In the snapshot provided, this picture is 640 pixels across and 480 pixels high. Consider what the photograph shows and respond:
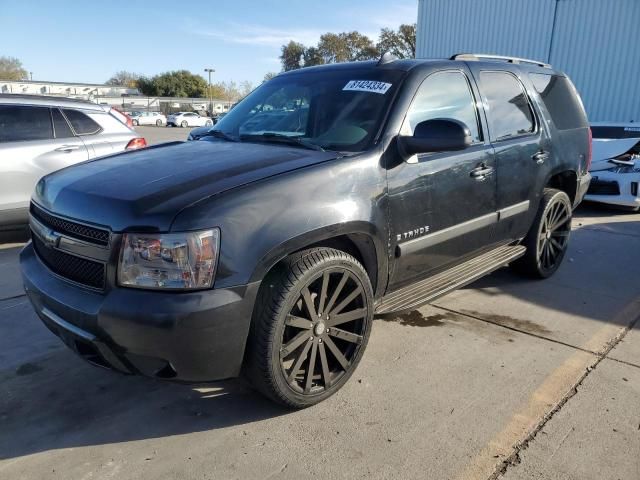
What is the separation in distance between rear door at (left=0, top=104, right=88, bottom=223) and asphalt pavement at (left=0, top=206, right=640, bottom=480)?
235 centimetres

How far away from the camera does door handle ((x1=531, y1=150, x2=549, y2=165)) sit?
14.1 feet

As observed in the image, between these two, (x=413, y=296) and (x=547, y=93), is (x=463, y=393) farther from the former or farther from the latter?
(x=547, y=93)

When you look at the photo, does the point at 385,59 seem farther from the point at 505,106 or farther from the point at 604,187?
the point at 604,187

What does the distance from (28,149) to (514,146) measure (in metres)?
5.20

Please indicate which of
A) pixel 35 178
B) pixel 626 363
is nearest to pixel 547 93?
pixel 626 363

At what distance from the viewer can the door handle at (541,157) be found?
4289mm

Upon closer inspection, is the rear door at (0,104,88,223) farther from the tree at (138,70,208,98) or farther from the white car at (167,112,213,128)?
the tree at (138,70,208,98)

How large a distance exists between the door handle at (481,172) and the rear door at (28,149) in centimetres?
477

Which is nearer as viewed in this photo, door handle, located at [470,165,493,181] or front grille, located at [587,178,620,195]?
door handle, located at [470,165,493,181]

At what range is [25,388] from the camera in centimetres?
302

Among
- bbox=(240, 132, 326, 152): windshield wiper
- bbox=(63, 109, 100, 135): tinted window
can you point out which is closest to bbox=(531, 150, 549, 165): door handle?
bbox=(240, 132, 326, 152): windshield wiper

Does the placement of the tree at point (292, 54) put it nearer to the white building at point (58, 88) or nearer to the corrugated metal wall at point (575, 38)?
the white building at point (58, 88)

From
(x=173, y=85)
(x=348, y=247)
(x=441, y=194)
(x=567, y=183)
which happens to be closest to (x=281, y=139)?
(x=348, y=247)

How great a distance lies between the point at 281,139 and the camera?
3283mm
